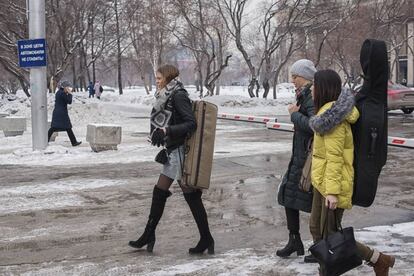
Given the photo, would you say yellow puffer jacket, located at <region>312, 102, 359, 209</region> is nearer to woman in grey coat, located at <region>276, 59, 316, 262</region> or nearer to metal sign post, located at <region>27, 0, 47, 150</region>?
woman in grey coat, located at <region>276, 59, 316, 262</region>

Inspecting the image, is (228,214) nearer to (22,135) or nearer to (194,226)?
(194,226)

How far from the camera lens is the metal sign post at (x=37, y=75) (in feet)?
43.3

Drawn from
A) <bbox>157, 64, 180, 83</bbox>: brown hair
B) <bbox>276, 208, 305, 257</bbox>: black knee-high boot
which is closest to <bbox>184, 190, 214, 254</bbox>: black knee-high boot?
<bbox>276, 208, 305, 257</bbox>: black knee-high boot

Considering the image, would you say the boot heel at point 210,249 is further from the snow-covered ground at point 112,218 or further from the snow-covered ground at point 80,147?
the snow-covered ground at point 80,147

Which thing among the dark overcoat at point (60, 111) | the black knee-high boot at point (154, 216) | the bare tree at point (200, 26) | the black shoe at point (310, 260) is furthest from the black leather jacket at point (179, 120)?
the bare tree at point (200, 26)

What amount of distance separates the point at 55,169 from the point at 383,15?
32.7 m

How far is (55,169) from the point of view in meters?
11.5

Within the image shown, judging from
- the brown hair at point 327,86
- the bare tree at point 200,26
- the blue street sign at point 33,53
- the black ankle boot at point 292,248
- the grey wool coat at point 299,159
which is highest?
the bare tree at point 200,26

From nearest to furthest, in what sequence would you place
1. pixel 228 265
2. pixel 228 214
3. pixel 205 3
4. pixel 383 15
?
pixel 228 265 < pixel 228 214 < pixel 205 3 < pixel 383 15

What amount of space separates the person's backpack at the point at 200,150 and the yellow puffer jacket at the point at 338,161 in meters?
1.33

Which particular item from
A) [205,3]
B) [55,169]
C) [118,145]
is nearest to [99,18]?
[205,3]

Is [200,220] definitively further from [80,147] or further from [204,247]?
[80,147]

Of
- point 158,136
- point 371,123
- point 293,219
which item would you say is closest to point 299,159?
point 293,219

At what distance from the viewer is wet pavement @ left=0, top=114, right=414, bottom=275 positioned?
17.4 feet
